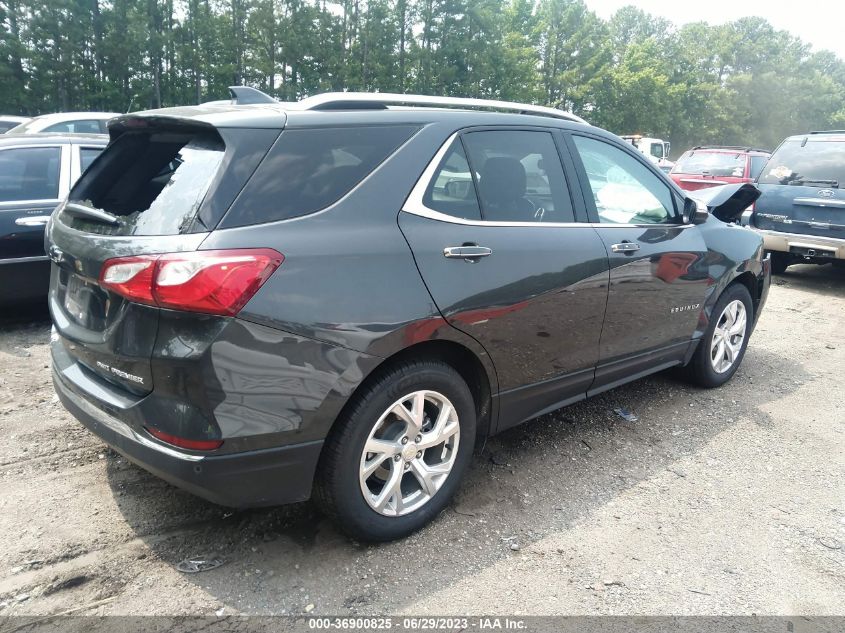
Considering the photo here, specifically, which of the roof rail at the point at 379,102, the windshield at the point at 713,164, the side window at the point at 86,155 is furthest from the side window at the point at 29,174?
the windshield at the point at 713,164

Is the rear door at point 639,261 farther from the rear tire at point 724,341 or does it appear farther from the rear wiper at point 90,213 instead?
the rear wiper at point 90,213

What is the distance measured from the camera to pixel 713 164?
13.1m

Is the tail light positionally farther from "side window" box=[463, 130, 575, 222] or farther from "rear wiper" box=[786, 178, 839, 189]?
"rear wiper" box=[786, 178, 839, 189]

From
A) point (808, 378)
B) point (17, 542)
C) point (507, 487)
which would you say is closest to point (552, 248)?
point (507, 487)

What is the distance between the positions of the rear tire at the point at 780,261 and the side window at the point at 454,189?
319 inches

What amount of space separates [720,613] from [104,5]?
36.2m

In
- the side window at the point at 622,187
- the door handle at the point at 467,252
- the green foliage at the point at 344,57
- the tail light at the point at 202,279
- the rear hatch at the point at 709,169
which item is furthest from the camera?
the green foliage at the point at 344,57

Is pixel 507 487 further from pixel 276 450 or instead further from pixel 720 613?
pixel 276 450

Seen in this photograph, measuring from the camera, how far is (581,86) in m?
50.1

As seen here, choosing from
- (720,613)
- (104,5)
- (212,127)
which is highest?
(104,5)

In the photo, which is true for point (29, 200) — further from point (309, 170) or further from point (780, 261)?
point (780, 261)

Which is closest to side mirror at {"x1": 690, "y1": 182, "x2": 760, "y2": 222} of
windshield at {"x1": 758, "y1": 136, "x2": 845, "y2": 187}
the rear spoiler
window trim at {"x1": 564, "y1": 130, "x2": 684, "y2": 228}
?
window trim at {"x1": 564, "y1": 130, "x2": 684, "y2": 228}

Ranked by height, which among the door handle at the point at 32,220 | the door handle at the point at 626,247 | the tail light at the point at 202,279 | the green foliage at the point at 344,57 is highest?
the green foliage at the point at 344,57

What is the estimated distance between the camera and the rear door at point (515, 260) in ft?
9.25
